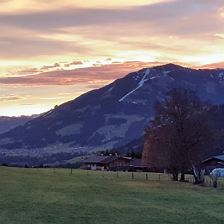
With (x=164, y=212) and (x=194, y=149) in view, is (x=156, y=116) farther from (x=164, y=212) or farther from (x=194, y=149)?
(x=164, y=212)

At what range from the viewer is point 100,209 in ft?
144

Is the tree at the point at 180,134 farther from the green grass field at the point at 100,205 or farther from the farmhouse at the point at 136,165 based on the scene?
the farmhouse at the point at 136,165

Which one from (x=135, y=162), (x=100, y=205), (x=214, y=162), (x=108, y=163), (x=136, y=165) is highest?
(x=214, y=162)

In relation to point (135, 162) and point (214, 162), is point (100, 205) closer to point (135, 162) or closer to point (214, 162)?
point (214, 162)

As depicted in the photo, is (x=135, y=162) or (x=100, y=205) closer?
(x=100, y=205)

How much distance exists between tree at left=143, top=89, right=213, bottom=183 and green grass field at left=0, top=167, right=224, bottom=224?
22.3 metres

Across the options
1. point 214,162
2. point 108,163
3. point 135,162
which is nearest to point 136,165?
point 135,162

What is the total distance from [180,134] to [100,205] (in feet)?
146

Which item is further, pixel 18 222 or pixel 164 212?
pixel 164 212

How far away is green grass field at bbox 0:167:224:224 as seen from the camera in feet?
127

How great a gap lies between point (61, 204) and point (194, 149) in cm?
4644

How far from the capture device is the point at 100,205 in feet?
154

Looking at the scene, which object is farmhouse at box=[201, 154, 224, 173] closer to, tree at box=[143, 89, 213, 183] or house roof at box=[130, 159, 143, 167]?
house roof at box=[130, 159, 143, 167]

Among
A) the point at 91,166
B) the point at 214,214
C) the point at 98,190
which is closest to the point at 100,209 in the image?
the point at 214,214
